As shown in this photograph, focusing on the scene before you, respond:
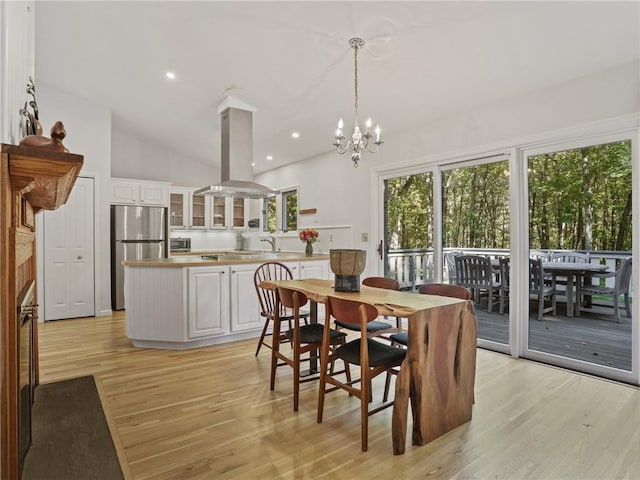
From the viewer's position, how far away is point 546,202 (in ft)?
11.5

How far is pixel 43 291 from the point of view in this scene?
504 centimetres

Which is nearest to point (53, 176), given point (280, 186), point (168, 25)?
point (168, 25)

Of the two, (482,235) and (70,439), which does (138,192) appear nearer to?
(70,439)

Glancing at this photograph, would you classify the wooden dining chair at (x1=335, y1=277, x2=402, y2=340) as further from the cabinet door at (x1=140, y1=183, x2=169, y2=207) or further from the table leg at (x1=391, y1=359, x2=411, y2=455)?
the cabinet door at (x1=140, y1=183, x2=169, y2=207)

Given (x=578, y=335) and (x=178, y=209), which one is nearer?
(x=578, y=335)

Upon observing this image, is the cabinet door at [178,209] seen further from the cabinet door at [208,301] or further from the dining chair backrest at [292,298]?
the dining chair backrest at [292,298]

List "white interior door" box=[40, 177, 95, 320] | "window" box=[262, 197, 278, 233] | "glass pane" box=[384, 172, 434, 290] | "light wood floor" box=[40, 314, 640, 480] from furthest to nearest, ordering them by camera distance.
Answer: "window" box=[262, 197, 278, 233]
"white interior door" box=[40, 177, 95, 320]
"glass pane" box=[384, 172, 434, 290]
"light wood floor" box=[40, 314, 640, 480]

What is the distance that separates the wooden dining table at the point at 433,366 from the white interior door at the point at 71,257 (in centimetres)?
463

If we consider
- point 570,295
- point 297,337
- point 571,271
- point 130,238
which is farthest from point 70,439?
point 130,238

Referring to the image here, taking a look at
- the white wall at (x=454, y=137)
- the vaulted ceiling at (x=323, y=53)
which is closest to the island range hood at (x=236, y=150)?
the vaulted ceiling at (x=323, y=53)

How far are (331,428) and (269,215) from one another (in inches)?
222

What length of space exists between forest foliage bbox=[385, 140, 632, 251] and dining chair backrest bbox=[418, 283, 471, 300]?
139 centimetres

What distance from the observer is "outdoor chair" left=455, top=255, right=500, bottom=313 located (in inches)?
154

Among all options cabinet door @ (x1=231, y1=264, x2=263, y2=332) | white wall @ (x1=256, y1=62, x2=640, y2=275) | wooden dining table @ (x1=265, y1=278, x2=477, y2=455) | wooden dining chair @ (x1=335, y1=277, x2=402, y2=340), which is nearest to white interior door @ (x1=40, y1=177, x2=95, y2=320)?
cabinet door @ (x1=231, y1=264, x2=263, y2=332)
